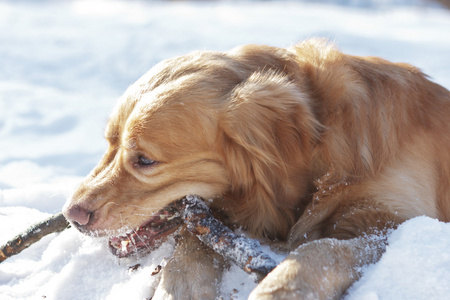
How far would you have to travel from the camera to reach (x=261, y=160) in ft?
Result: 8.68

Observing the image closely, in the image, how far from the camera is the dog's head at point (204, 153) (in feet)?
8.65

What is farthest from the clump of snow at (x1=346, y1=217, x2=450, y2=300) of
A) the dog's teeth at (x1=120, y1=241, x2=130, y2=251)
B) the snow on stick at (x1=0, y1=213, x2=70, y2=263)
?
the snow on stick at (x1=0, y1=213, x2=70, y2=263)

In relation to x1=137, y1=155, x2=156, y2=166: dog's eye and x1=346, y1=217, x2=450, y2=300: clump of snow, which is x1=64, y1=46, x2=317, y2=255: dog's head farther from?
x1=346, y1=217, x2=450, y2=300: clump of snow

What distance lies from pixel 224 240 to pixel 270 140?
0.56 metres

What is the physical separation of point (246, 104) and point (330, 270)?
953 millimetres

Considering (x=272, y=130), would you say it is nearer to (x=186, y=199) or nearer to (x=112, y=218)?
(x=186, y=199)

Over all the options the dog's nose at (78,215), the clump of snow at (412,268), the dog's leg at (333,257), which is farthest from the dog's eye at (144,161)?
the clump of snow at (412,268)

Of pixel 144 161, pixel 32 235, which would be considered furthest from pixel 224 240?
pixel 32 235

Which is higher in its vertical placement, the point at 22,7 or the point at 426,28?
the point at 22,7

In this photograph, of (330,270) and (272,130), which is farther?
(272,130)

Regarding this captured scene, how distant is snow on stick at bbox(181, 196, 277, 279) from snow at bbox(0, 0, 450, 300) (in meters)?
0.17

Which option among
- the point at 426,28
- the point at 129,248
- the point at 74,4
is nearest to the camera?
the point at 129,248

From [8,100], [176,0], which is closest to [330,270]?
[8,100]

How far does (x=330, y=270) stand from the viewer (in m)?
2.08
